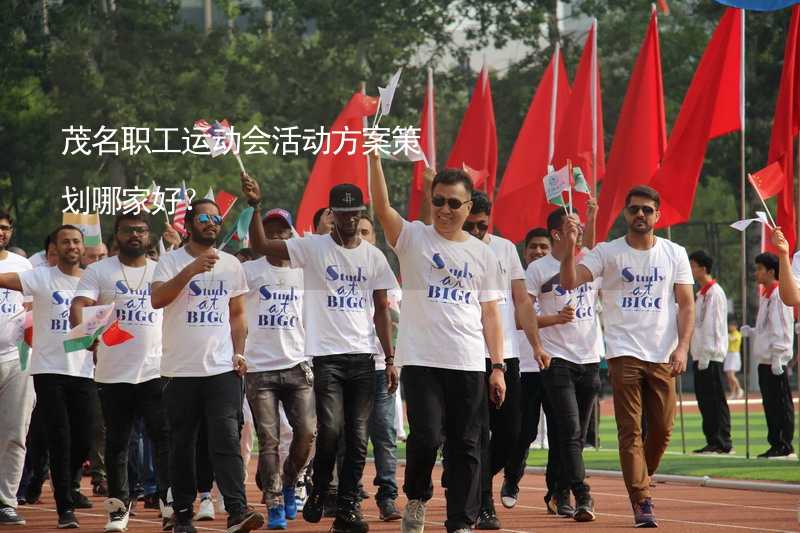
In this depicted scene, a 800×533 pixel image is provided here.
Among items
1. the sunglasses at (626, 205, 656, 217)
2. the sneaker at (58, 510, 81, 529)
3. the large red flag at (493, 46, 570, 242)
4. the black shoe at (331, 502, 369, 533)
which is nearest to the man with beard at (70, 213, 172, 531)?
the sneaker at (58, 510, 81, 529)

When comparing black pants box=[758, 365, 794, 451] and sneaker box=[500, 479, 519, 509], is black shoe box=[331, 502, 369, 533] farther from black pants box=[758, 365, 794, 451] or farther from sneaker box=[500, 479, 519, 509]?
black pants box=[758, 365, 794, 451]

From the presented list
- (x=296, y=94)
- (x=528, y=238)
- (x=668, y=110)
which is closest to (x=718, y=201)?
(x=668, y=110)

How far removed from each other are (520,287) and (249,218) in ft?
5.84

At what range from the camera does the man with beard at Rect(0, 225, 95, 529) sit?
479 inches

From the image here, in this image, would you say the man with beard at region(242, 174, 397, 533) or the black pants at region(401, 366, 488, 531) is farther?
the man with beard at region(242, 174, 397, 533)

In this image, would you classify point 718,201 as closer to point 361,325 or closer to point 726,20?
point 726,20

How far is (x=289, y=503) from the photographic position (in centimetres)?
1188

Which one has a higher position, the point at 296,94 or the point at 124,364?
the point at 296,94

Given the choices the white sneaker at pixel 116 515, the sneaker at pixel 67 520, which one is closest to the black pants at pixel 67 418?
the sneaker at pixel 67 520

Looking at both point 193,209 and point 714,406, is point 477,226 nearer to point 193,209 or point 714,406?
point 193,209

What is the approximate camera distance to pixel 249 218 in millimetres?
10414

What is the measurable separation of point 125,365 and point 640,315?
350cm

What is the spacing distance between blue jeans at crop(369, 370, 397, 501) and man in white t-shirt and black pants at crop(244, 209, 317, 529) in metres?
0.56

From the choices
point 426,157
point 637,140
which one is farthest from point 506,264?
point 426,157
